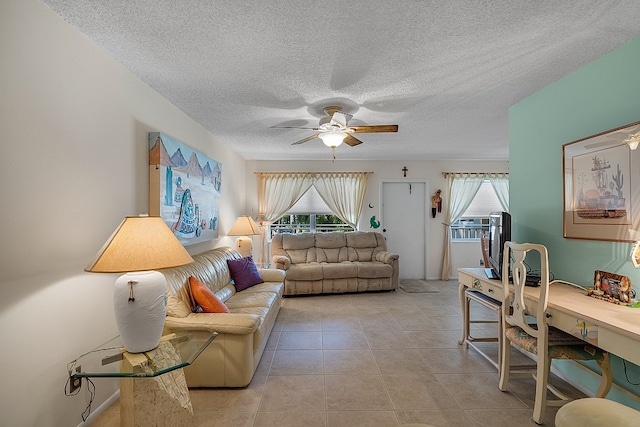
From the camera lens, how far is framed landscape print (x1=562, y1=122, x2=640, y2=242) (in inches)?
77.4

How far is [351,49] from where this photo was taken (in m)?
2.01

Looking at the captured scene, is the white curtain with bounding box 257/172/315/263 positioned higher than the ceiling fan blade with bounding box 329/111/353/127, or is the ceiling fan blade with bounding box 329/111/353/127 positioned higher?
the ceiling fan blade with bounding box 329/111/353/127

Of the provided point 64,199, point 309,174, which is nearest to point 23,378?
point 64,199

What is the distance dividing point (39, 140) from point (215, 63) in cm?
118

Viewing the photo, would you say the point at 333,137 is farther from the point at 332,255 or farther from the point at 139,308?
the point at 332,255

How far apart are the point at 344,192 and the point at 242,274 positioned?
297 cm

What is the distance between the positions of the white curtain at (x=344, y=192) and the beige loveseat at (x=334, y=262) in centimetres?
45

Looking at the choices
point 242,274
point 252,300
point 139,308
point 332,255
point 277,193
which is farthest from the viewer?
point 277,193

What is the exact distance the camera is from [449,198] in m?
6.21

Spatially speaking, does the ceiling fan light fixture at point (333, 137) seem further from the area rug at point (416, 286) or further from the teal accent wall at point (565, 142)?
the area rug at point (416, 286)

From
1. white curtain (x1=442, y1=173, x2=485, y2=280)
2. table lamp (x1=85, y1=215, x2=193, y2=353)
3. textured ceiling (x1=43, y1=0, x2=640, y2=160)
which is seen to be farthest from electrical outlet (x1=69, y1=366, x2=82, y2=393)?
white curtain (x1=442, y1=173, x2=485, y2=280)

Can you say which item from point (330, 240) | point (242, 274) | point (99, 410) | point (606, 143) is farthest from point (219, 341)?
point (330, 240)

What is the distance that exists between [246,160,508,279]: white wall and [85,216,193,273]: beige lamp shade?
14.8ft

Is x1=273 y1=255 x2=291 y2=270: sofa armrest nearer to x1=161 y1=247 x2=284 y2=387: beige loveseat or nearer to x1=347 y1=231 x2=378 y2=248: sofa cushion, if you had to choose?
x1=347 y1=231 x2=378 y2=248: sofa cushion
